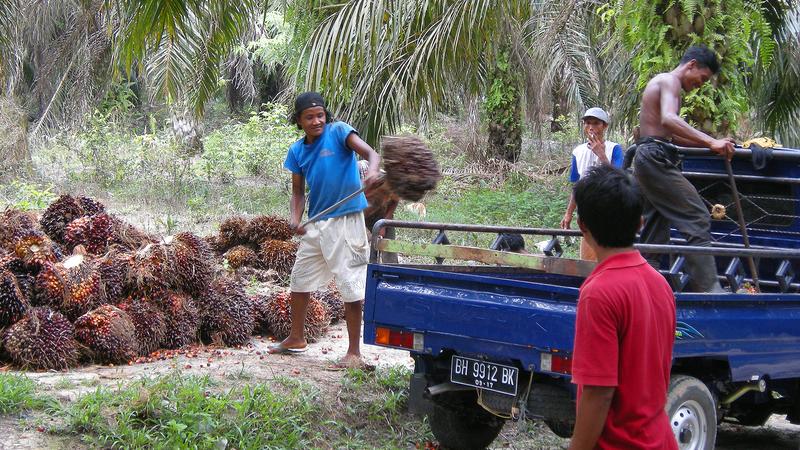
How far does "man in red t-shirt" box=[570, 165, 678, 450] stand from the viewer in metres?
2.71

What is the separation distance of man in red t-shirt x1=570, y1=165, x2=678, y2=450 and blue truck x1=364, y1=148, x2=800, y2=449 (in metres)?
1.68

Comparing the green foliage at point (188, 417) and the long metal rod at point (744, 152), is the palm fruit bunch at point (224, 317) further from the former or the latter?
the long metal rod at point (744, 152)

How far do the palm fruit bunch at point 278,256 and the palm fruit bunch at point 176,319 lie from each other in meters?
2.02

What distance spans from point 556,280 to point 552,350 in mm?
1651

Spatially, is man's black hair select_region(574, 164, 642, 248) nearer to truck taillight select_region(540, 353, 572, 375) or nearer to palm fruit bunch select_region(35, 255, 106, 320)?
truck taillight select_region(540, 353, 572, 375)

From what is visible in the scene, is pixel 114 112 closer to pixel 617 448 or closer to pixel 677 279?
pixel 677 279

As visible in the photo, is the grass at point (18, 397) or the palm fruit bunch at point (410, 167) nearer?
the grass at point (18, 397)

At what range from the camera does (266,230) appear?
9.09m

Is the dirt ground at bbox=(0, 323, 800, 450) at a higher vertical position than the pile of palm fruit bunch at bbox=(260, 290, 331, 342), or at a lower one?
lower

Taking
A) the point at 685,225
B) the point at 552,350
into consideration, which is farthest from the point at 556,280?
the point at 552,350

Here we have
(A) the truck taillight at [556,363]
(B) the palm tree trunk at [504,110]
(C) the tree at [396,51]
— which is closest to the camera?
(A) the truck taillight at [556,363]

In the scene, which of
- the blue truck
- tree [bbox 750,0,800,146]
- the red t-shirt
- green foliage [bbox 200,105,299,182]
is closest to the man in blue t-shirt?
the blue truck

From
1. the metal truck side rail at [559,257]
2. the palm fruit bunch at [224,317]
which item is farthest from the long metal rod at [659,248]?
the palm fruit bunch at [224,317]

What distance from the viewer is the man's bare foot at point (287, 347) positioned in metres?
6.98
